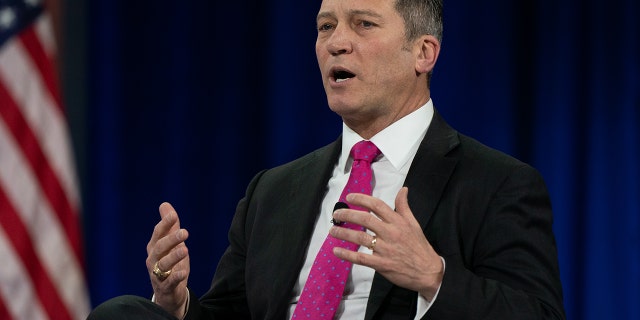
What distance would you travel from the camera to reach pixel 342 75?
5.80ft

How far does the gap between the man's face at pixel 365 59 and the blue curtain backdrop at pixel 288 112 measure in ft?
3.15

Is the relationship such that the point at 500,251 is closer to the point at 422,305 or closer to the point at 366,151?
the point at 422,305

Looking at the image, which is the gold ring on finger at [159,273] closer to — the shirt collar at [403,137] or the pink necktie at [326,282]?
the pink necktie at [326,282]

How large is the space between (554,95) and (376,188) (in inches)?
42.2

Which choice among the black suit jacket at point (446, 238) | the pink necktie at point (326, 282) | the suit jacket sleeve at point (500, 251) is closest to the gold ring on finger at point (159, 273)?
the black suit jacket at point (446, 238)

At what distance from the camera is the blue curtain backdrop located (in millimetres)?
2555

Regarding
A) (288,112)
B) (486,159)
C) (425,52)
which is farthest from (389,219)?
(288,112)

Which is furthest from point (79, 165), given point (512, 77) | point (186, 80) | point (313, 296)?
point (313, 296)

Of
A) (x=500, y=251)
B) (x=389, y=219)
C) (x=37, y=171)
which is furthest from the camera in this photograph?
(x=37, y=171)

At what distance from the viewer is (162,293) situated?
162cm

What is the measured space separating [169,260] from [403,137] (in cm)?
53

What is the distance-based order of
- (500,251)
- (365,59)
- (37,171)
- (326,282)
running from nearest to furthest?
(500,251) < (326,282) < (365,59) < (37,171)

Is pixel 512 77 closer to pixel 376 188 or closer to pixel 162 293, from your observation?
pixel 376 188

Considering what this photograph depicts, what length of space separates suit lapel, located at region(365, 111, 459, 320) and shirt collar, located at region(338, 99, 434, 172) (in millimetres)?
37
